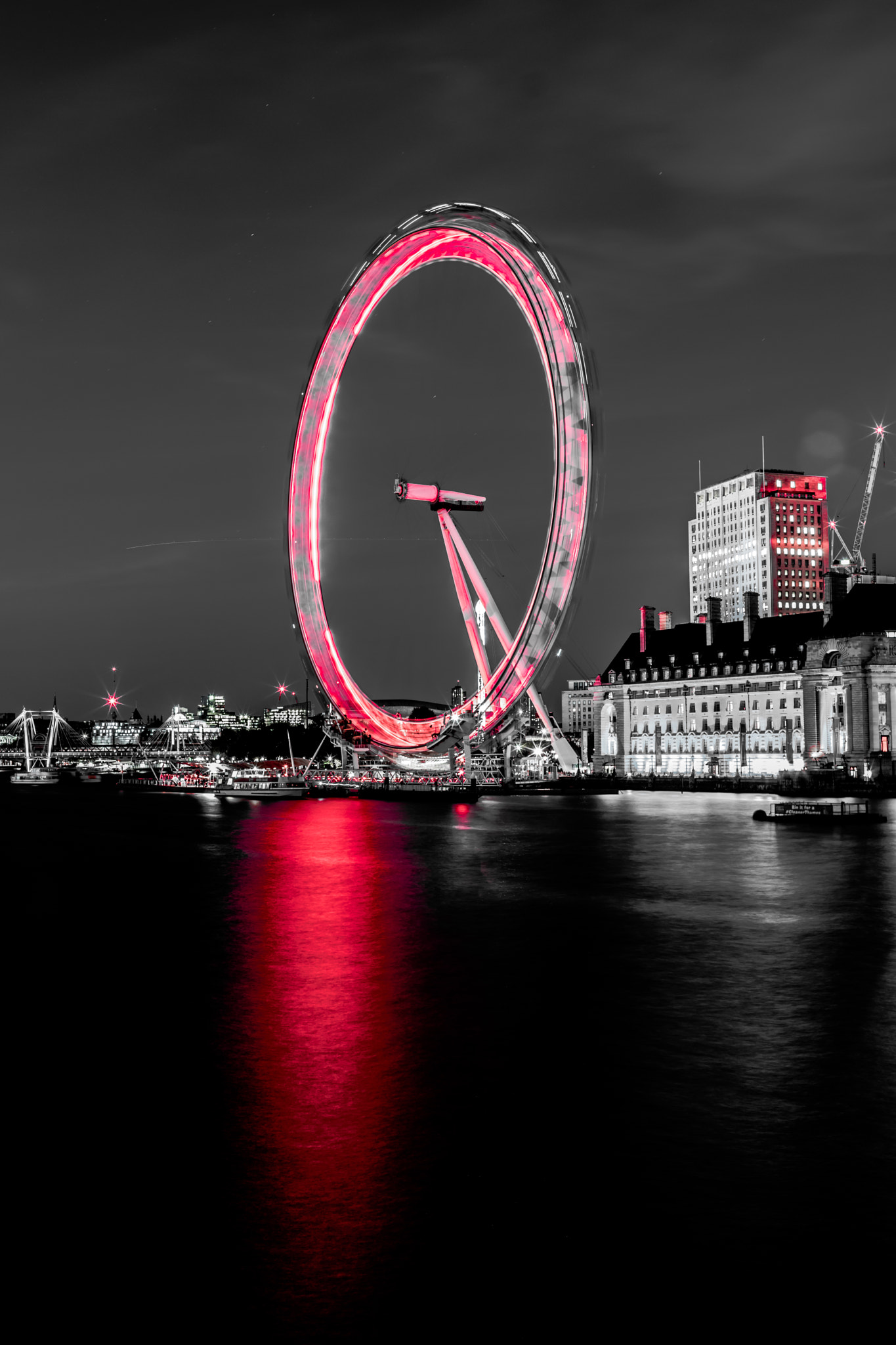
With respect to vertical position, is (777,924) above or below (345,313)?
below

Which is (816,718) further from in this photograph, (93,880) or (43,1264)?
(43,1264)

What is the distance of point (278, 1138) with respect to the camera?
621 inches

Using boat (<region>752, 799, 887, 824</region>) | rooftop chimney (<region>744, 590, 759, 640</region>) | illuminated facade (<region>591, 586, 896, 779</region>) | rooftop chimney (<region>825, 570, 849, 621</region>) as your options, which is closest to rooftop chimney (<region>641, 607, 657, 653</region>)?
illuminated facade (<region>591, 586, 896, 779</region>)

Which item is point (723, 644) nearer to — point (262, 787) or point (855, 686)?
point (855, 686)

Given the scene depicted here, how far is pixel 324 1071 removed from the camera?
19.2m

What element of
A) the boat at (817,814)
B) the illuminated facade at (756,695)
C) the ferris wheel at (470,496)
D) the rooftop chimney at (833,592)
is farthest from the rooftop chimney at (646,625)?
the boat at (817,814)

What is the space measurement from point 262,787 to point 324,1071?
142 m

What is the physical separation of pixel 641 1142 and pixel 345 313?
65.3 meters

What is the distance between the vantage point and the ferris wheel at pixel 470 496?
6334cm

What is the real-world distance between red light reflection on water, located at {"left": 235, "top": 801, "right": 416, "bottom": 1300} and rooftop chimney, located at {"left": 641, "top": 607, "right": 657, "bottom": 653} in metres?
129

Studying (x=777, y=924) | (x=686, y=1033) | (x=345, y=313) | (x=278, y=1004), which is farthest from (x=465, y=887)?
(x=345, y=313)

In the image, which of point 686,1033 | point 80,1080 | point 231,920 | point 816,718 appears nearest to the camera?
point 80,1080

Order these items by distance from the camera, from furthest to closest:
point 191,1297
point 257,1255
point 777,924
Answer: point 777,924
point 257,1255
point 191,1297

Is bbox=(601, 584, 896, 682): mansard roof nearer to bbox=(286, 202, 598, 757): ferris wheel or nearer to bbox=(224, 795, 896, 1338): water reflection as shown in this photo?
bbox=(286, 202, 598, 757): ferris wheel
